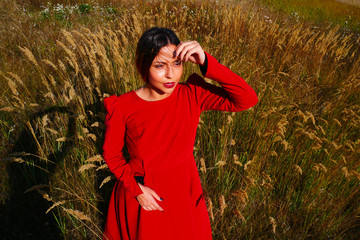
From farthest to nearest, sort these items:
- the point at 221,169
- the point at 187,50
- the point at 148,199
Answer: the point at 221,169 < the point at 148,199 < the point at 187,50

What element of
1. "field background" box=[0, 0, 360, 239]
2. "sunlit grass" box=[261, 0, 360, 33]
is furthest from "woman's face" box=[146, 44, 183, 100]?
"sunlit grass" box=[261, 0, 360, 33]

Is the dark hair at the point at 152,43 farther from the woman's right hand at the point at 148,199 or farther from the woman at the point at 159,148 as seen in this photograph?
the woman's right hand at the point at 148,199

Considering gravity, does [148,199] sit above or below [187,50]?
below

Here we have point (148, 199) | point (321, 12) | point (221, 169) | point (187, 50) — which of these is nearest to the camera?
point (187, 50)

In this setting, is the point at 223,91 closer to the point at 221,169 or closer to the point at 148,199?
the point at 148,199

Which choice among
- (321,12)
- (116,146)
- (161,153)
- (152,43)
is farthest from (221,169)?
(321,12)

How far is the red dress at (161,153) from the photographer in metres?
1.26

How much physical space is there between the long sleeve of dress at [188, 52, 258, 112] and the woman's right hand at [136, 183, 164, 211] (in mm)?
569

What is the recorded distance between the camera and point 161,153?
132cm

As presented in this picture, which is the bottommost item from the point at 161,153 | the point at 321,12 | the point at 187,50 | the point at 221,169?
the point at 221,169

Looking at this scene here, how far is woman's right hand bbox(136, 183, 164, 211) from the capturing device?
125cm

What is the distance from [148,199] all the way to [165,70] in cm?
69

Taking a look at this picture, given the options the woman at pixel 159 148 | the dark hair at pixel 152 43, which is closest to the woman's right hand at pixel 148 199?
the woman at pixel 159 148

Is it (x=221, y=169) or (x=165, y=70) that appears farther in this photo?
(x=221, y=169)
